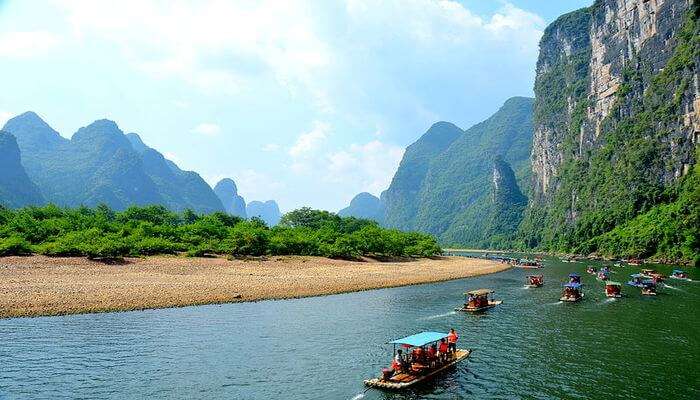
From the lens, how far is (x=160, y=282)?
185 feet

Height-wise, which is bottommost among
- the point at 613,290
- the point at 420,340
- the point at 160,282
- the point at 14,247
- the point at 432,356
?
the point at 432,356

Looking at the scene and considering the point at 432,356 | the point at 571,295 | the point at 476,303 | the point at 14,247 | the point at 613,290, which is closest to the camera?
the point at 432,356

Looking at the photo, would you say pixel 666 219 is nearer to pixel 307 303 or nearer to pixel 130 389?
pixel 307 303

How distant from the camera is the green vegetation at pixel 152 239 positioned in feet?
221

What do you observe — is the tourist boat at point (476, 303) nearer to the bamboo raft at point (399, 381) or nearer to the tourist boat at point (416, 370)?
the tourist boat at point (416, 370)

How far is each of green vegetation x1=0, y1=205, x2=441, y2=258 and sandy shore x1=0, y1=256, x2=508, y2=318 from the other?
11.3ft

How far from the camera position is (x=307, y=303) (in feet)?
178

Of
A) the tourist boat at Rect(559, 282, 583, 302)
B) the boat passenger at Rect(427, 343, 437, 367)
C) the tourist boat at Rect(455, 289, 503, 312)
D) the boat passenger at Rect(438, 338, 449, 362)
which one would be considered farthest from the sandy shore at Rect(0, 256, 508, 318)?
the boat passenger at Rect(427, 343, 437, 367)

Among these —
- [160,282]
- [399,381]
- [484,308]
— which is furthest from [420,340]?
[160,282]

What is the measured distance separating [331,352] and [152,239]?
5443 cm

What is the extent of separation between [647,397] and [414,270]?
6779 centimetres

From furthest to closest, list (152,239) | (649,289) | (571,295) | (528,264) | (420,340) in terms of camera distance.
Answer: (528,264), (152,239), (649,289), (571,295), (420,340)

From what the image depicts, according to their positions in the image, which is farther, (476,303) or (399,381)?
(476,303)

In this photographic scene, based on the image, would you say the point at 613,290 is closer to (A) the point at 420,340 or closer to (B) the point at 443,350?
(B) the point at 443,350
